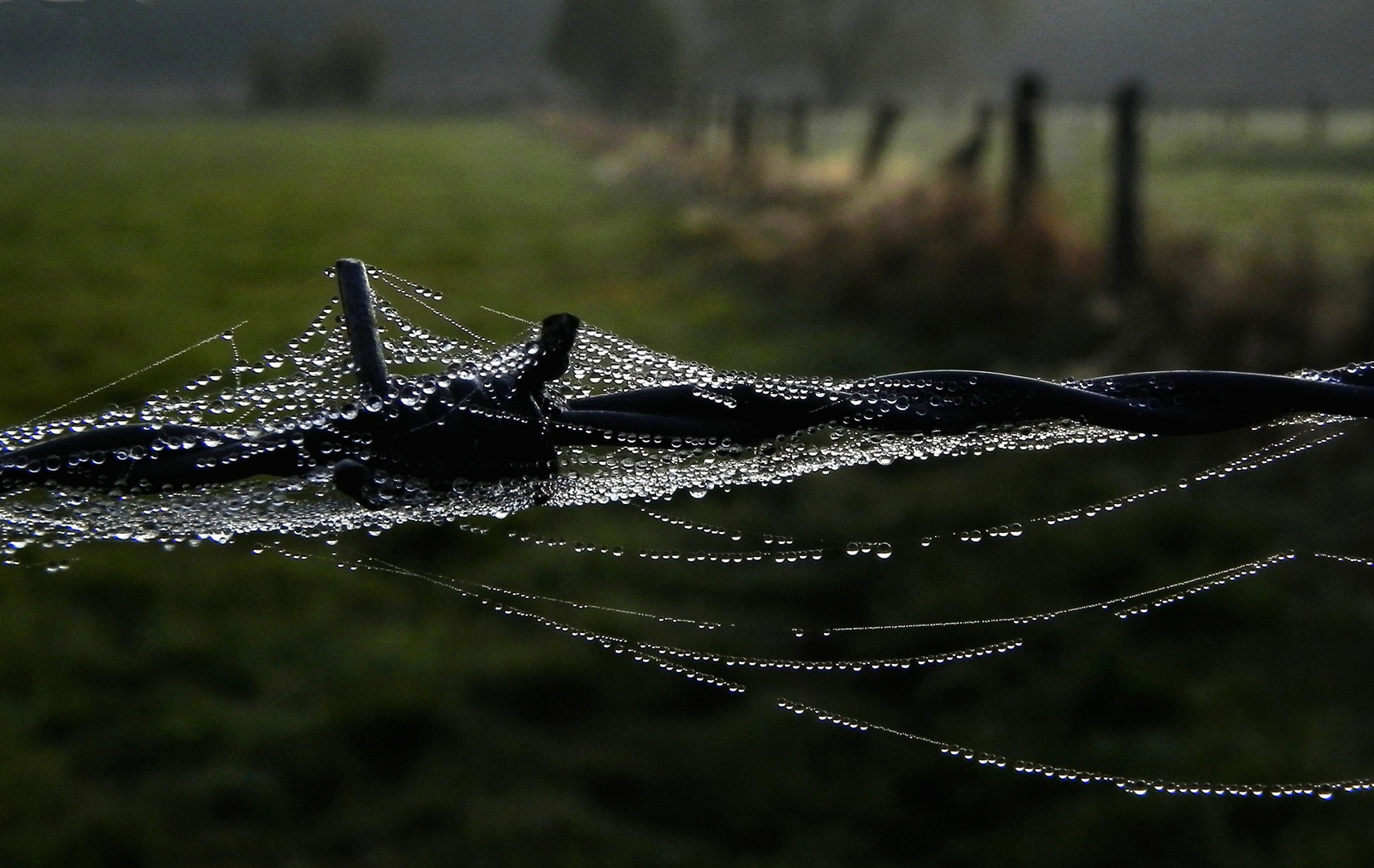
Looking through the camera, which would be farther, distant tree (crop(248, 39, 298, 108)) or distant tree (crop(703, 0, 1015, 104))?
distant tree (crop(248, 39, 298, 108))

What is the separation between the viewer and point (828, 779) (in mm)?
3564

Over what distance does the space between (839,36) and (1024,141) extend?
1963cm

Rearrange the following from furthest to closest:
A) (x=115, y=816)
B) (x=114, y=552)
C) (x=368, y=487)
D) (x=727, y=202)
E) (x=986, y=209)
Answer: (x=727, y=202)
(x=986, y=209)
(x=114, y=552)
(x=115, y=816)
(x=368, y=487)

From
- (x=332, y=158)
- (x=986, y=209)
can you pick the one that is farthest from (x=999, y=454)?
(x=332, y=158)

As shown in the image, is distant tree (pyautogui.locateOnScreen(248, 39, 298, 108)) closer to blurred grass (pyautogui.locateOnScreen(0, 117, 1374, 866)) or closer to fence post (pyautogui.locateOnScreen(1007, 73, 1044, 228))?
fence post (pyautogui.locateOnScreen(1007, 73, 1044, 228))

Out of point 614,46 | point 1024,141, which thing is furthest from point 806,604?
point 614,46

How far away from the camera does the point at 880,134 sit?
13.2 meters

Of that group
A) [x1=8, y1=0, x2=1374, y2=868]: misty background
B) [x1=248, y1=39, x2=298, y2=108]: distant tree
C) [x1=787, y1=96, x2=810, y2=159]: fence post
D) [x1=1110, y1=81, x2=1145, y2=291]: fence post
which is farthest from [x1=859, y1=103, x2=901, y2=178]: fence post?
[x1=248, y1=39, x2=298, y2=108]: distant tree

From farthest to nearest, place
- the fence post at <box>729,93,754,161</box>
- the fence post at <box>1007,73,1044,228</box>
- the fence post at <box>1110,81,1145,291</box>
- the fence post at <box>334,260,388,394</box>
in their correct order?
the fence post at <box>729,93,754,161</box>, the fence post at <box>1007,73,1044,228</box>, the fence post at <box>1110,81,1145,291</box>, the fence post at <box>334,260,388,394</box>

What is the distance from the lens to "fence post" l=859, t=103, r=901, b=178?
13.0m

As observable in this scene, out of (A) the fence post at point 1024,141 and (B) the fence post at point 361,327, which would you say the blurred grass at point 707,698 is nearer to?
(B) the fence post at point 361,327

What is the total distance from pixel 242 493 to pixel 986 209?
8.15 meters

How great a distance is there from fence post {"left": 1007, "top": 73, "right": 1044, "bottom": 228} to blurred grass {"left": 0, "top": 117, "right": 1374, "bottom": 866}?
3.50 m

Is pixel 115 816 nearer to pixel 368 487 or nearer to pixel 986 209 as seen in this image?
pixel 368 487
